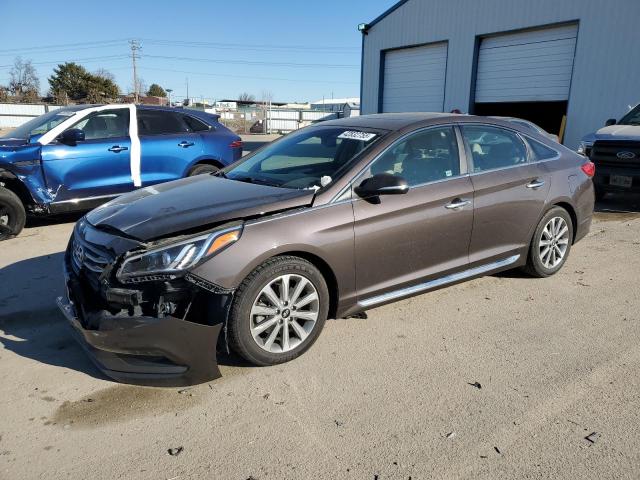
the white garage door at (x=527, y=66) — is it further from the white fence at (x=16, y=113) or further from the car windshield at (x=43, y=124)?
the white fence at (x=16, y=113)

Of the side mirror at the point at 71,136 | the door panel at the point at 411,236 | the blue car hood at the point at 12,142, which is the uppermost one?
the side mirror at the point at 71,136

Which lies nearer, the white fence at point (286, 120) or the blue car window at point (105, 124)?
the blue car window at point (105, 124)

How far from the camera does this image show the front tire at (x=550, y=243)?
15.9 ft

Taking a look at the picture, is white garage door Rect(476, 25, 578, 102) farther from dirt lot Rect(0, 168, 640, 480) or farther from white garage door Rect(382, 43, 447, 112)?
dirt lot Rect(0, 168, 640, 480)

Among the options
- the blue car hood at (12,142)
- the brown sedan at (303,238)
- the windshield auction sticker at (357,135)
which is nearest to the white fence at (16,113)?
the blue car hood at (12,142)

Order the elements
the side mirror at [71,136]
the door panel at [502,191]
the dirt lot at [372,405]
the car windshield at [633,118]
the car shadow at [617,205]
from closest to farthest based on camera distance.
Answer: the dirt lot at [372,405], the door panel at [502,191], the side mirror at [71,136], the car shadow at [617,205], the car windshield at [633,118]

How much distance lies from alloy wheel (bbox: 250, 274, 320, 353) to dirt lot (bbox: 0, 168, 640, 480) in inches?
7.4

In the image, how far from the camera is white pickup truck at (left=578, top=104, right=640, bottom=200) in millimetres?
8430

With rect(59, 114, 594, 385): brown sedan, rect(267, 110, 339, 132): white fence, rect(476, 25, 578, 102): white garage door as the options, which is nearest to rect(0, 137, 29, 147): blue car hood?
rect(59, 114, 594, 385): brown sedan

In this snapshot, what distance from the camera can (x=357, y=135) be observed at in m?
4.12

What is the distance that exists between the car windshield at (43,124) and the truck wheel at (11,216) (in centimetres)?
102

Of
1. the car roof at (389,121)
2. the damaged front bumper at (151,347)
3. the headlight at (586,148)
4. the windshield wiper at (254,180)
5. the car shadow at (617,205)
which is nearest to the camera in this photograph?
the damaged front bumper at (151,347)

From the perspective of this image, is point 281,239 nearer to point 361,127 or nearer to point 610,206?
point 361,127

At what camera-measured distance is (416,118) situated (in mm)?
4336
